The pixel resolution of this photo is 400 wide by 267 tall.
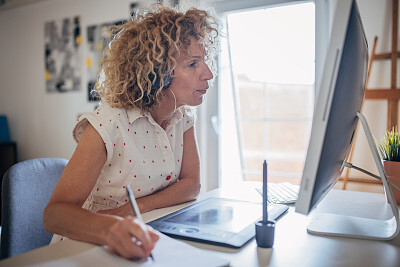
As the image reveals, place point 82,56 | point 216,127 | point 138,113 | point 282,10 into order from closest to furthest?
1. point 138,113
2. point 282,10
3. point 216,127
4. point 82,56

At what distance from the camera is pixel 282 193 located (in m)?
1.18

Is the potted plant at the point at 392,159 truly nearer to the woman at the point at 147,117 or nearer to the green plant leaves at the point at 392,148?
the green plant leaves at the point at 392,148

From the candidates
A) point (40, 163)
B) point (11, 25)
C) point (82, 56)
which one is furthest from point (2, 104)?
point (40, 163)

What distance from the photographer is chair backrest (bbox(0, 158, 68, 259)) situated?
1.11 m

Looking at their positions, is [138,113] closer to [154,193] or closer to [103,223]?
[154,193]

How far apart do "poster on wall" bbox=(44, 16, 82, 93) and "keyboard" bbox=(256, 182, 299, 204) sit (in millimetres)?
2555

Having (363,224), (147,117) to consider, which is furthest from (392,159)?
(147,117)

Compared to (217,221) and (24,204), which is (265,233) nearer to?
(217,221)

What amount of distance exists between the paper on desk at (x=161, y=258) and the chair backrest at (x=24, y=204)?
0.61 meters

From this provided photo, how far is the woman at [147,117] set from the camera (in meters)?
1.01

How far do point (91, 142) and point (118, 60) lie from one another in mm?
386

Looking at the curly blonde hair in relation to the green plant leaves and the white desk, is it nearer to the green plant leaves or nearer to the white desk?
the white desk

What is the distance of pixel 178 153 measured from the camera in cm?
128

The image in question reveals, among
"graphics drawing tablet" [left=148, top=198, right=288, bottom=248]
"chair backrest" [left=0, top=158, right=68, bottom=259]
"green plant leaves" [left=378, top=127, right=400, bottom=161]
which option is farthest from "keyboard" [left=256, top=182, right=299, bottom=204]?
"chair backrest" [left=0, top=158, right=68, bottom=259]
